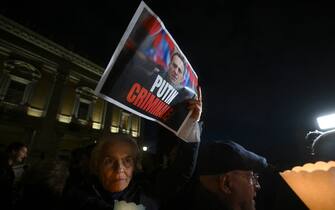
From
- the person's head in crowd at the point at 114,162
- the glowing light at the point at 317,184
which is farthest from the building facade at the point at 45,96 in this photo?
the glowing light at the point at 317,184

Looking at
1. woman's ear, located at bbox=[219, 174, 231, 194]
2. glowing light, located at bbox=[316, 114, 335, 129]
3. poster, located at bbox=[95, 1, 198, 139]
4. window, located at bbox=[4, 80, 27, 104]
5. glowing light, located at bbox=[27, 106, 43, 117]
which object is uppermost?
window, located at bbox=[4, 80, 27, 104]

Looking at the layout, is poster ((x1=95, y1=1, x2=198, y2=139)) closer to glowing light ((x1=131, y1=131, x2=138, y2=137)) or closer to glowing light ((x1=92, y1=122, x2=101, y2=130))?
glowing light ((x1=92, y1=122, x2=101, y2=130))

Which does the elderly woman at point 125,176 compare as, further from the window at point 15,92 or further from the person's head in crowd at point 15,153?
the window at point 15,92

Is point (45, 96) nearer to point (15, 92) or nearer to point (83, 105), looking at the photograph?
point (15, 92)

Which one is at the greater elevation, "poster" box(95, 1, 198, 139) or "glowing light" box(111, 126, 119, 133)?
"glowing light" box(111, 126, 119, 133)

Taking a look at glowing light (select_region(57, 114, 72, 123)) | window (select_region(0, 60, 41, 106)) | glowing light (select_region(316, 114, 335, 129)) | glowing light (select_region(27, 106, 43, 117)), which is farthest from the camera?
glowing light (select_region(57, 114, 72, 123))

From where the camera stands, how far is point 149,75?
1.60 metres

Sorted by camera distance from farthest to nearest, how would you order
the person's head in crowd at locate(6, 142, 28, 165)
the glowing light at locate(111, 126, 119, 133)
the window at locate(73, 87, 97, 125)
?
the glowing light at locate(111, 126, 119, 133) < the window at locate(73, 87, 97, 125) < the person's head in crowd at locate(6, 142, 28, 165)

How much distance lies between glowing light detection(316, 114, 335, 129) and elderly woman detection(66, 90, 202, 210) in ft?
8.81

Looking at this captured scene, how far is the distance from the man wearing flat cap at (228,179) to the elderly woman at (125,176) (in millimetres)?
186

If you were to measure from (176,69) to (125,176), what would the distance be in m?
1.01

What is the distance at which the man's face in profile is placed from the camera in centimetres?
179

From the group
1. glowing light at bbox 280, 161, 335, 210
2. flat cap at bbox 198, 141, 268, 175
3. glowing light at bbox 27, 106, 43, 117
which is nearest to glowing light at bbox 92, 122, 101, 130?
glowing light at bbox 27, 106, 43, 117

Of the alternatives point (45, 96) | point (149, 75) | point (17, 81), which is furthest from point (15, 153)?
point (45, 96)
